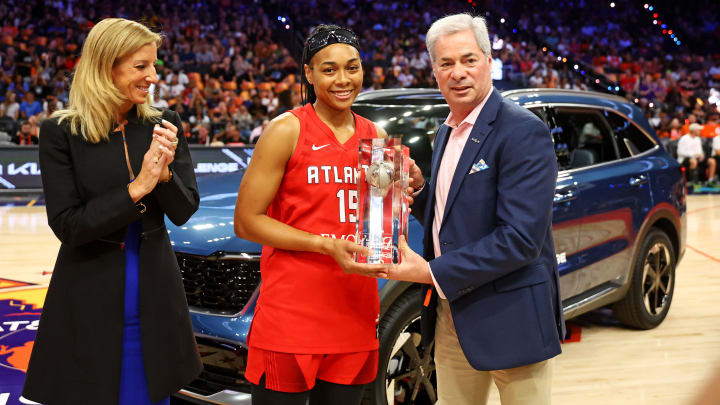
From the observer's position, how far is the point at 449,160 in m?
2.26

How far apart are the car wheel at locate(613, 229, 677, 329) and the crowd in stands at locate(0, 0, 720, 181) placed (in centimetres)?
737

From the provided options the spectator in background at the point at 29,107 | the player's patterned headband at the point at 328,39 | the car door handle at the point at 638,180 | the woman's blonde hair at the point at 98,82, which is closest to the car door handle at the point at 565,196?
the car door handle at the point at 638,180

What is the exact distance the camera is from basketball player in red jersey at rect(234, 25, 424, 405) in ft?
7.22

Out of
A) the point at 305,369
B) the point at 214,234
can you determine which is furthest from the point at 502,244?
the point at 214,234

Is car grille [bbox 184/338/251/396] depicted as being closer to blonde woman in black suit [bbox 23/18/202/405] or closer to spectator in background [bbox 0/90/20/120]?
blonde woman in black suit [bbox 23/18/202/405]

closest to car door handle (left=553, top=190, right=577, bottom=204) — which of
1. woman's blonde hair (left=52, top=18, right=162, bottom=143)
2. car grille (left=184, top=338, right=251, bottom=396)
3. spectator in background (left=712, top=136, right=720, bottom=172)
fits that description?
car grille (left=184, top=338, right=251, bottom=396)

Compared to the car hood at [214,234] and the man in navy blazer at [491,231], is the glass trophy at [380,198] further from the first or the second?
the car hood at [214,234]

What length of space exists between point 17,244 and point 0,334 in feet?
12.1

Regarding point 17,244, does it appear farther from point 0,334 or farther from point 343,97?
point 343,97

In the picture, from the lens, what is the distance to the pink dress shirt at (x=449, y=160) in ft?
7.25

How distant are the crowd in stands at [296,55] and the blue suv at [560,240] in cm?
739

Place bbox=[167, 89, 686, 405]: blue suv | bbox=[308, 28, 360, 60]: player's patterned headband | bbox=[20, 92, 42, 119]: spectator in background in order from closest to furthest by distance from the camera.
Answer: bbox=[308, 28, 360, 60]: player's patterned headband, bbox=[167, 89, 686, 405]: blue suv, bbox=[20, 92, 42, 119]: spectator in background

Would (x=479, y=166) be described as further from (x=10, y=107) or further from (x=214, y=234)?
(x=10, y=107)

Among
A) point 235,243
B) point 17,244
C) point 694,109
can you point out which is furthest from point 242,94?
point 235,243
